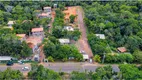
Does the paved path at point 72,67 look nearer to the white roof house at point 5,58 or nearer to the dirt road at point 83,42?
→ the dirt road at point 83,42

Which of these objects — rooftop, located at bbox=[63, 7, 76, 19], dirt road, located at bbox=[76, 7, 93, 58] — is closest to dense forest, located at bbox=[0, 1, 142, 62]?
dirt road, located at bbox=[76, 7, 93, 58]

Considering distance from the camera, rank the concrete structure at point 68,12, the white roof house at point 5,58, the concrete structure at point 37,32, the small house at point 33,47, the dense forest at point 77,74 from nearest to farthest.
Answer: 1. the dense forest at point 77,74
2. the white roof house at point 5,58
3. the small house at point 33,47
4. the concrete structure at point 37,32
5. the concrete structure at point 68,12

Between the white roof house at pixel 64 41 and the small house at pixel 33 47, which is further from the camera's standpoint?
the white roof house at pixel 64 41

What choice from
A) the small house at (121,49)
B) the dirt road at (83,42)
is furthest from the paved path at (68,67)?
the small house at (121,49)

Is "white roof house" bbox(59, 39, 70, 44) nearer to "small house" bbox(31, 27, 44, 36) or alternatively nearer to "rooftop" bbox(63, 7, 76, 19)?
"small house" bbox(31, 27, 44, 36)

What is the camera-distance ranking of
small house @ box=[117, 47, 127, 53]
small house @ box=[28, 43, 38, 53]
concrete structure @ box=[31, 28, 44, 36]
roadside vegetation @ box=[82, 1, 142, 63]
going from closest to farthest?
roadside vegetation @ box=[82, 1, 142, 63], small house @ box=[28, 43, 38, 53], small house @ box=[117, 47, 127, 53], concrete structure @ box=[31, 28, 44, 36]

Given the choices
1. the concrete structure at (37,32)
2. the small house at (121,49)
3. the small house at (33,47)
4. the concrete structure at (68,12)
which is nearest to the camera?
the small house at (33,47)

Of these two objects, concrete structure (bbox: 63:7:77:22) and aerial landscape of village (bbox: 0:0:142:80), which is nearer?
aerial landscape of village (bbox: 0:0:142:80)

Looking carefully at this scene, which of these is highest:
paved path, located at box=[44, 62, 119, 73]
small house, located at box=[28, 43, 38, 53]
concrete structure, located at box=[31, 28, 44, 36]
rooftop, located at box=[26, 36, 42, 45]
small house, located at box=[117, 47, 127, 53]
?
concrete structure, located at box=[31, 28, 44, 36]
